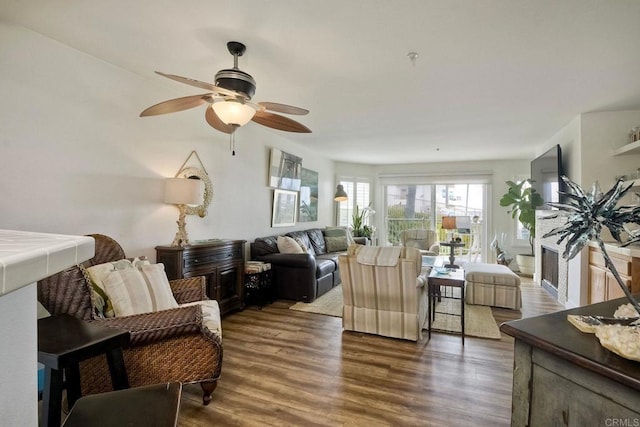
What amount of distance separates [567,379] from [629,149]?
13.0ft

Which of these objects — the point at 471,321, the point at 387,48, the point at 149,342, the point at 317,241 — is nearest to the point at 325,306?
the point at 471,321

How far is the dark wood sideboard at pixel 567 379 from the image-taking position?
2.49 feet

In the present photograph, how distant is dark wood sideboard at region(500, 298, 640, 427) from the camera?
0.76 meters

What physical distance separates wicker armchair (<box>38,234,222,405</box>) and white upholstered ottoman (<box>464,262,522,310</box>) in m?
3.54

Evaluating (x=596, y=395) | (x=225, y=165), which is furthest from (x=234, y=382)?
(x=225, y=165)

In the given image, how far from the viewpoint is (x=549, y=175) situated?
15.4 feet

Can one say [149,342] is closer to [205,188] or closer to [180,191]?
[180,191]

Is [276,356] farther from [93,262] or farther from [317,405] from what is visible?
[93,262]

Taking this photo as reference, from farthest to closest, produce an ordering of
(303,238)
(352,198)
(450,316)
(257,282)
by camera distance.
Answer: (352,198), (303,238), (257,282), (450,316)

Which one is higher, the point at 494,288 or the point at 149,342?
the point at 149,342

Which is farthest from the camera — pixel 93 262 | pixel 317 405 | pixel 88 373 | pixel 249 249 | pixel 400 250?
pixel 249 249

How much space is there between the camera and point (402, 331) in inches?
121

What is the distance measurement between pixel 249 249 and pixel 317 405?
283cm

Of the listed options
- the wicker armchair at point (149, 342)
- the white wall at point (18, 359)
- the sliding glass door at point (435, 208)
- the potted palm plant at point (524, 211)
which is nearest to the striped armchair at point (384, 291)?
the wicker armchair at point (149, 342)
